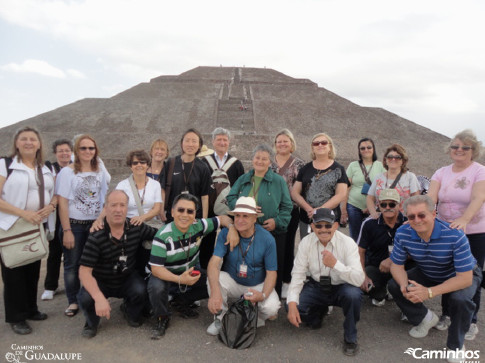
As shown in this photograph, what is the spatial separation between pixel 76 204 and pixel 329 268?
9.86 feet

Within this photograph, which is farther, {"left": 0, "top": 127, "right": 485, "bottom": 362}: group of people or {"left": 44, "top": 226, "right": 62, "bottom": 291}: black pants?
{"left": 44, "top": 226, "right": 62, "bottom": 291}: black pants

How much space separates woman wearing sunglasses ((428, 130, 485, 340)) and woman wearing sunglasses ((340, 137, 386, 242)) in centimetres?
131

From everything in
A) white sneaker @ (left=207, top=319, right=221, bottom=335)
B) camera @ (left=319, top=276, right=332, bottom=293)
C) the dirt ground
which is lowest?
the dirt ground

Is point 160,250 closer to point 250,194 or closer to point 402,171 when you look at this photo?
point 250,194

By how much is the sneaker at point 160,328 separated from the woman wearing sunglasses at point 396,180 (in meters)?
2.96

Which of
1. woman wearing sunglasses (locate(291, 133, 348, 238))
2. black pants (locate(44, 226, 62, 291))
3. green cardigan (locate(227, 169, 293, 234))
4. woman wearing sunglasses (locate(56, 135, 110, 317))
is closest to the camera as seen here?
woman wearing sunglasses (locate(56, 135, 110, 317))

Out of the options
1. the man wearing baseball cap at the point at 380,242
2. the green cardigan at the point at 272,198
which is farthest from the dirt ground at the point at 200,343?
the green cardigan at the point at 272,198

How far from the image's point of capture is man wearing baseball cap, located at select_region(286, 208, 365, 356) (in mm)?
3629

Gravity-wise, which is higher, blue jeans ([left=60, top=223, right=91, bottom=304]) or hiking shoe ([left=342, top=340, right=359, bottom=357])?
blue jeans ([left=60, top=223, right=91, bottom=304])

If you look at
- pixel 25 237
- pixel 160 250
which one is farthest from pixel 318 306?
pixel 25 237

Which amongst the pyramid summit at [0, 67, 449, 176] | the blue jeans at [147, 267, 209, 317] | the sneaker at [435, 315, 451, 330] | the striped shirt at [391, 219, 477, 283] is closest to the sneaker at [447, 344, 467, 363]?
the sneaker at [435, 315, 451, 330]

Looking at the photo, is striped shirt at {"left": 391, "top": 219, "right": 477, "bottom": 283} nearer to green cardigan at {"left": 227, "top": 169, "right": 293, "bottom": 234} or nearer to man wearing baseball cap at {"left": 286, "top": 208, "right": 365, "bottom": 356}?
man wearing baseball cap at {"left": 286, "top": 208, "right": 365, "bottom": 356}

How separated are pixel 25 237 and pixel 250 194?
251 cm

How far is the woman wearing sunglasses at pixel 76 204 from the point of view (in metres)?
4.22
